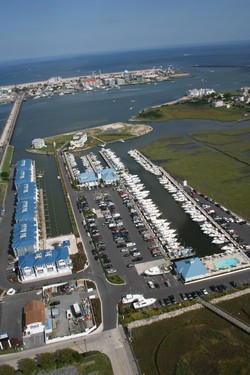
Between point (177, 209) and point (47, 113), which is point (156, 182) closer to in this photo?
point (177, 209)

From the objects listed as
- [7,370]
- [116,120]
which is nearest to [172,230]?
[7,370]

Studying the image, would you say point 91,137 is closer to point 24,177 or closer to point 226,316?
point 24,177

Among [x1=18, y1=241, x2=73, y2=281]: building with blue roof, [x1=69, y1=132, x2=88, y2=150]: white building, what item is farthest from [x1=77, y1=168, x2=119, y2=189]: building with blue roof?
[x1=69, y1=132, x2=88, y2=150]: white building

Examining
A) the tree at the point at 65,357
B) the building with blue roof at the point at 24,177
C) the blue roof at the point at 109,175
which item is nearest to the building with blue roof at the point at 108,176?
the blue roof at the point at 109,175

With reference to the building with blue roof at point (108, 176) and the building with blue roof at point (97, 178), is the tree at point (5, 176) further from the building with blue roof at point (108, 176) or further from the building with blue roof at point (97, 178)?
the building with blue roof at point (108, 176)

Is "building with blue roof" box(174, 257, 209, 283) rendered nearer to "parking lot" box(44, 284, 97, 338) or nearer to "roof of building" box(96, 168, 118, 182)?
"parking lot" box(44, 284, 97, 338)

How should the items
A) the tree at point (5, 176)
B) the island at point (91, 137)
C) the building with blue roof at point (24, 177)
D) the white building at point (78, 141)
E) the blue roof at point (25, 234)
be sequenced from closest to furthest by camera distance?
1. the blue roof at point (25, 234)
2. the building with blue roof at point (24, 177)
3. the tree at point (5, 176)
4. the white building at point (78, 141)
5. the island at point (91, 137)

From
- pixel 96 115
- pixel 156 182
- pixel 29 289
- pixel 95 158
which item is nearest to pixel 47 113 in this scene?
pixel 96 115
